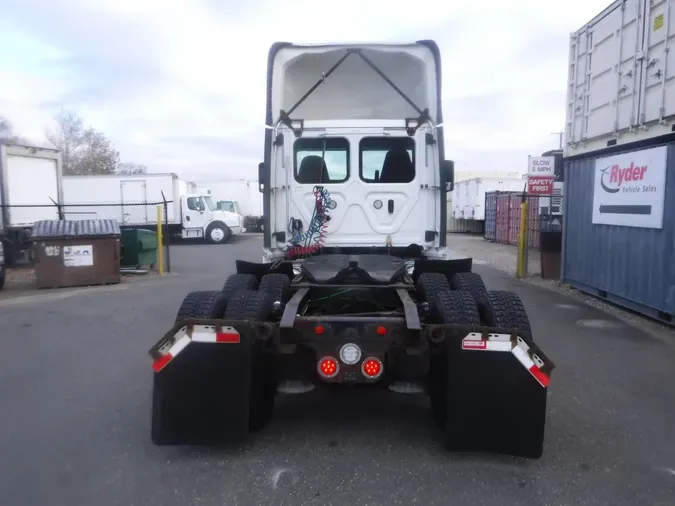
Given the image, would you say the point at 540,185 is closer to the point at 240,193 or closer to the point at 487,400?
the point at 487,400

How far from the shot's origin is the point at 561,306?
33.0ft

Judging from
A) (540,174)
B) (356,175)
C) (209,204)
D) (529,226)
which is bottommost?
(529,226)

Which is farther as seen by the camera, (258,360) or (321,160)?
(321,160)

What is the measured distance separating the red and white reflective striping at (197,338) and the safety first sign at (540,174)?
1127 cm

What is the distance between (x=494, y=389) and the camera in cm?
373

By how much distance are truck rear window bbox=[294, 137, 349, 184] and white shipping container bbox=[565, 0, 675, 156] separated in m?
5.02

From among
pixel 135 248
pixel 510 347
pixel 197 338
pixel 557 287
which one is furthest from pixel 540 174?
pixel 197 338

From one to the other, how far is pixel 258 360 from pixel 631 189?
23.9 feet

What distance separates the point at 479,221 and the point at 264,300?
31.1 metres

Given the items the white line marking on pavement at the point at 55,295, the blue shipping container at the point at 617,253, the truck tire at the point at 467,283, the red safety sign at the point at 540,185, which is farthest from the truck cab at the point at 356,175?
the red safety sign at the point at 540,185

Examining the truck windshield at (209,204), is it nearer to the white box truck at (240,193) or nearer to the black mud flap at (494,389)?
the white box truck at (240,193)

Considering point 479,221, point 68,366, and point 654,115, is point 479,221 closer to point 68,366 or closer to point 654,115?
point 654,115

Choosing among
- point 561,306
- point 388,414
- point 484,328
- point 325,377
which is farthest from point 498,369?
point 561,306

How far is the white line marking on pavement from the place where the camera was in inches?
428
